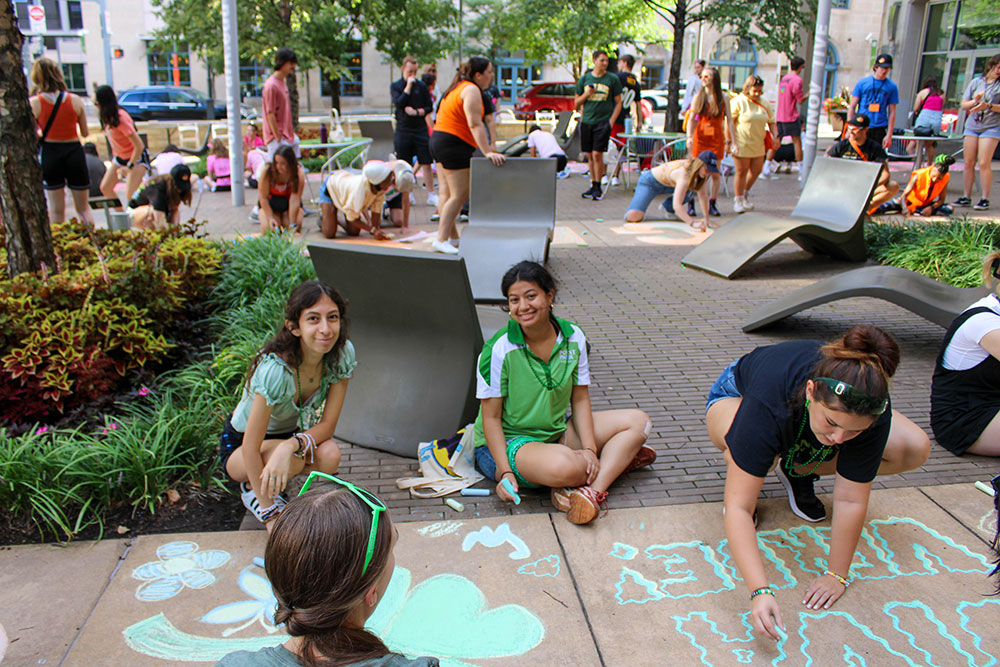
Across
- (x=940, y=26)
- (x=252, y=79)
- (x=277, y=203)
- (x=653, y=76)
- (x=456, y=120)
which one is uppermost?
(x=653, y=76)

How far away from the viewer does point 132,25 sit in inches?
1529

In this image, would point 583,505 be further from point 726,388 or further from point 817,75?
point 817,75

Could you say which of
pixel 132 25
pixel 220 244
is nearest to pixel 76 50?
pixel 132 25

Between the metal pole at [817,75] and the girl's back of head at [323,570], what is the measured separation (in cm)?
1011

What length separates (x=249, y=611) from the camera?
2.65 m

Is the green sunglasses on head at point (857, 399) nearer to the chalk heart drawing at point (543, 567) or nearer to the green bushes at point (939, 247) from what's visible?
the chalk heart drawing at point (543, 567)

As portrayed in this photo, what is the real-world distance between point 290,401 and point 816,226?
5371mm

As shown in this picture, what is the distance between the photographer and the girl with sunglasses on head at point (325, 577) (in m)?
1.39

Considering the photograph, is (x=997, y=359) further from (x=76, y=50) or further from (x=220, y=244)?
(x=76, y=50)

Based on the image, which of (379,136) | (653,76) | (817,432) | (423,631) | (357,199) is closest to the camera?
(817,432)

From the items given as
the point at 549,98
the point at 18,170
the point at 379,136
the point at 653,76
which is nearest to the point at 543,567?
the point at 18,170

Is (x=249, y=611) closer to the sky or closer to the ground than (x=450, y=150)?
closer to the ground

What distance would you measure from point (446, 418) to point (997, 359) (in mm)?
2465

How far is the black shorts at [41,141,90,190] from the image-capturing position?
7.01m
